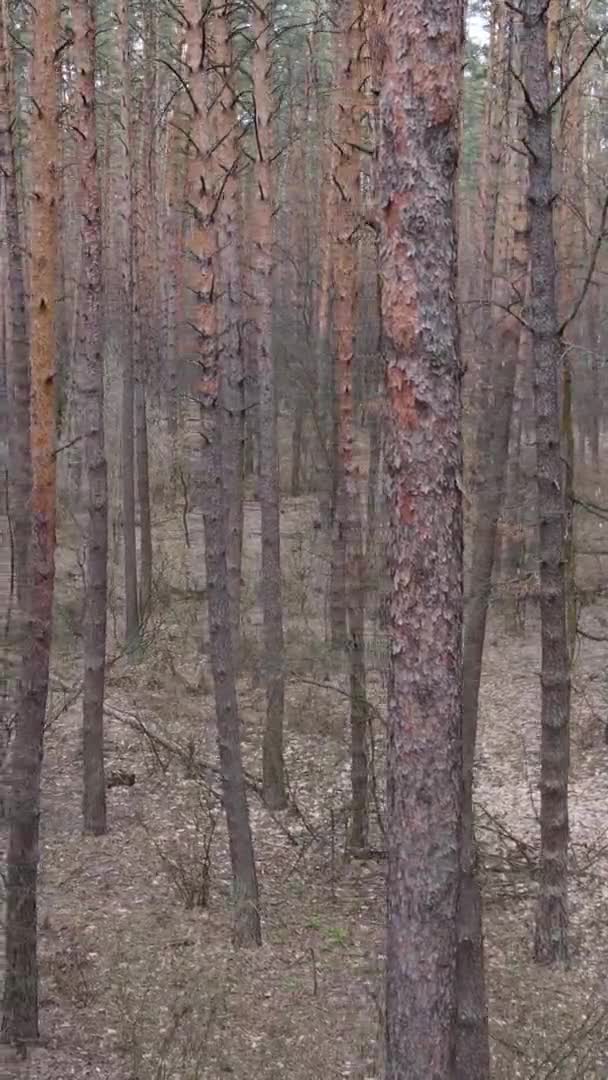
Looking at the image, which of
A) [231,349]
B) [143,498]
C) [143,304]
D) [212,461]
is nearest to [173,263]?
A: [143,304]

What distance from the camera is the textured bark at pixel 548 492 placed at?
649cm

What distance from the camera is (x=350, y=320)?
878 centimetres

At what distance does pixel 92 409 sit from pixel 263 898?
4227 mm

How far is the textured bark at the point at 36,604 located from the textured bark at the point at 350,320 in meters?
2.76

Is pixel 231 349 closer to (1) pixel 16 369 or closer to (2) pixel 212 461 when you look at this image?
(1) pixel 16 369

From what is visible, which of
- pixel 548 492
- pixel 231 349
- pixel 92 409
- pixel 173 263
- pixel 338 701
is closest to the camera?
pixel 548 492

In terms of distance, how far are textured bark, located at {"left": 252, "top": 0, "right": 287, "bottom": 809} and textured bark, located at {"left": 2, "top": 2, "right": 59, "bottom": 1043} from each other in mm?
4001

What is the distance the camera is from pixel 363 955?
297 inches

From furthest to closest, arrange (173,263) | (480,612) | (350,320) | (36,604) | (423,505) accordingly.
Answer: (173,263)
(350,320)
(480,612)
(36,604)
(423,505)

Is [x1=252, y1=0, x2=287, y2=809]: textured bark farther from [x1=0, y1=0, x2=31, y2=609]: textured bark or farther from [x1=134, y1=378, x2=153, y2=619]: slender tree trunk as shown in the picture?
[x1=134, y1=378, x2=153, y2=619]: slender tree trunk

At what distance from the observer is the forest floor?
6.34 metres

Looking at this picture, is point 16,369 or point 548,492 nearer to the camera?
point 548,492

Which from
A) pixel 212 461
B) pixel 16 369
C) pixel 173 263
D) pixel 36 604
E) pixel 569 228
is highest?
pixel 569 228

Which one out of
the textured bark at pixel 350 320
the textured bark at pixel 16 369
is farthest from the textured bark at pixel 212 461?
the textured bark at pixel 16 369
